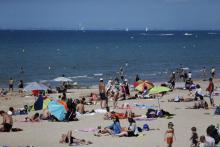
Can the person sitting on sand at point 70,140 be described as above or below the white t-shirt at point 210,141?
below

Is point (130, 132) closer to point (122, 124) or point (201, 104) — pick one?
point (122, 124)

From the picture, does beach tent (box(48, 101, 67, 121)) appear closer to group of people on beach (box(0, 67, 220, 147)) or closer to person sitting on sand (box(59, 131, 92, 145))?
group of people on beach (box(0, 67, 220, 147))

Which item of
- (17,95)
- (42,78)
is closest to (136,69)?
(42,78)

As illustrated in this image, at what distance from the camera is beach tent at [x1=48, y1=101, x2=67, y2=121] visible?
21141 millimetres

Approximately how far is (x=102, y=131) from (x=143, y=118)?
346cm

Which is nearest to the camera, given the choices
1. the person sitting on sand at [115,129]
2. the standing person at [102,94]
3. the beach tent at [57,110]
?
the person sitting on sand at [115,129]

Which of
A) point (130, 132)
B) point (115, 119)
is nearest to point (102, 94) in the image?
point (115, 119)

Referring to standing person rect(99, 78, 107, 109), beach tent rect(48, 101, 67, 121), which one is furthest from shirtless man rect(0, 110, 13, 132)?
standing person rect(99, 78, 107, 109)

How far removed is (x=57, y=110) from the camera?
69.8ft

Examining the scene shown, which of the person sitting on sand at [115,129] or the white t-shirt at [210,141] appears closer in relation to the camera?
the white t-shirt at [210,141]

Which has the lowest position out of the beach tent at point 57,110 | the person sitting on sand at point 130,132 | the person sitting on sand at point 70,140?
the person sitting on sand at point 70,140

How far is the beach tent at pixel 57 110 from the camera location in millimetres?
21141

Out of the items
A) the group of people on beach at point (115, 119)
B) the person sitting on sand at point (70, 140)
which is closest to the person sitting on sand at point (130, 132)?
the group of people on beach at point (115, 119)

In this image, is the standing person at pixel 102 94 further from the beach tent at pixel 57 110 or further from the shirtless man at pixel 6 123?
the shirtless man at pixel 6 123
